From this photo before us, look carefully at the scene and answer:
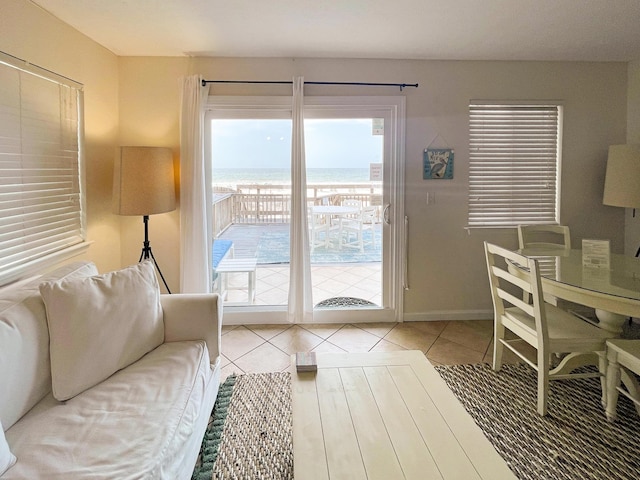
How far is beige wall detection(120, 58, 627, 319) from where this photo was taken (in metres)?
3.22

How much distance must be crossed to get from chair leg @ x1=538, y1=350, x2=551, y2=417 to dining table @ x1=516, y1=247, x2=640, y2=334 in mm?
362

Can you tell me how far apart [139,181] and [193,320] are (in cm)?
130

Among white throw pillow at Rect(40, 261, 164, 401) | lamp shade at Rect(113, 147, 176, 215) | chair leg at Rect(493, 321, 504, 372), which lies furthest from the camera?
lamp shade at Rect(113, 147, 176, 215)

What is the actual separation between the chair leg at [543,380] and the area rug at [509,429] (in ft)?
0.18

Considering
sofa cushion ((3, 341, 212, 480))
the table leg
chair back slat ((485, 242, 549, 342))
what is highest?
chair back slat ((485, 242, 549, 342))

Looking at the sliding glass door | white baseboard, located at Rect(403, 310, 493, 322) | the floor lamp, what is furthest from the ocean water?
white baseboard, located at Rect(403, 310, 493, 322)

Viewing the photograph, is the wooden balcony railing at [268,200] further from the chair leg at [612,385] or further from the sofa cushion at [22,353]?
the chair leg at [612,385]

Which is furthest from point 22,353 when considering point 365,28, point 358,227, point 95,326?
point 365,28

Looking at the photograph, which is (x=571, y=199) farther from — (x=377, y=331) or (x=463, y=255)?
(x=377, y=331)

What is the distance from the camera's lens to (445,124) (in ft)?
11.1

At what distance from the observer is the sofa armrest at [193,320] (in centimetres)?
200

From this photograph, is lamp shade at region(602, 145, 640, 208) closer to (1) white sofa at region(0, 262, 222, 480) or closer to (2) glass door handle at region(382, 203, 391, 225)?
(2) glass door handle at region(382, 203, 391, 225)

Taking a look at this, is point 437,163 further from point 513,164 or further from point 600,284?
point 600,284

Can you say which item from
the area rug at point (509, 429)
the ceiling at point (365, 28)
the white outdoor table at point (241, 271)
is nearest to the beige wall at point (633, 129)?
the ceiling at point (365, 28)
